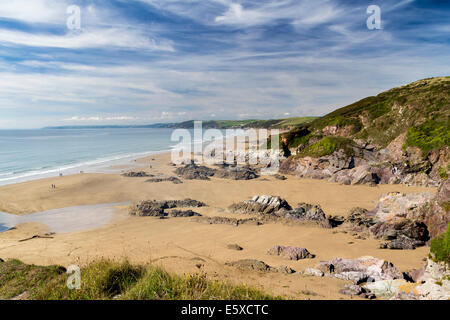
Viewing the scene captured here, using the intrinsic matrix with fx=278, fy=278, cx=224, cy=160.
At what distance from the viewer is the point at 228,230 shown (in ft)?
52.7

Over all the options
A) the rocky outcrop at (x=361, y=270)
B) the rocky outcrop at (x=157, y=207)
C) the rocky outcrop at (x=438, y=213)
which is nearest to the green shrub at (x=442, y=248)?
the rocky outcrop at (x=361, y=270)

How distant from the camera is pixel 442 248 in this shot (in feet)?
26.1

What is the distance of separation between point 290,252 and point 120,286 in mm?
7568

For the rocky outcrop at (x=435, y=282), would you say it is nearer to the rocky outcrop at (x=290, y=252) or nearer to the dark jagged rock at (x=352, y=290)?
the dark jagged rock at (x=352, y=290)

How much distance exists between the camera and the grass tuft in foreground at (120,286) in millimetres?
6352

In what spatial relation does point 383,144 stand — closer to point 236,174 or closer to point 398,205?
point 236,174

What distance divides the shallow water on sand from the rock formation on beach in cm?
2186

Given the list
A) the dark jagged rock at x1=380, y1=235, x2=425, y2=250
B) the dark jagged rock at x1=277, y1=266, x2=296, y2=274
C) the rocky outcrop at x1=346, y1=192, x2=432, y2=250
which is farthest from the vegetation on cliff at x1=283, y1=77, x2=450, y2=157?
the dark jagged rock at x1=277, y1=266, x2=296, y2=274

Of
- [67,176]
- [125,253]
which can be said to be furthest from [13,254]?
[67,176]

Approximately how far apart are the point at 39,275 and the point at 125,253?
489cm

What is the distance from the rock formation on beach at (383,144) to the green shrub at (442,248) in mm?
19326

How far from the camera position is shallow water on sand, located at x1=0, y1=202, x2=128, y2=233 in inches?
693
